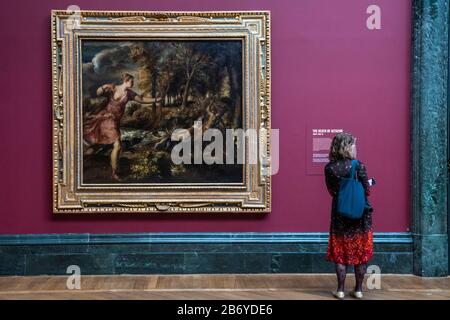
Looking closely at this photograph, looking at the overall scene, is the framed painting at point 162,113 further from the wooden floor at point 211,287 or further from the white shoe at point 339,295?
the white shoe at point 339,295

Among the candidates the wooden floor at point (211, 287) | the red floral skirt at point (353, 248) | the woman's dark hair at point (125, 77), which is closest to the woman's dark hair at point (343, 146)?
the red floral skirt at point (353, 248)

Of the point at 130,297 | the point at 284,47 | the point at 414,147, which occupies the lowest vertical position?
the point at 130,297

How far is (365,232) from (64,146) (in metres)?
3.90

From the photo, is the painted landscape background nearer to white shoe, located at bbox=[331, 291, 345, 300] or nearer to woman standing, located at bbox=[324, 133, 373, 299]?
woman standing, located at bbox=[324, 133, 373, 299]

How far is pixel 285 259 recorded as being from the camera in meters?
8.47

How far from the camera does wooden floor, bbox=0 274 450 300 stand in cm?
740

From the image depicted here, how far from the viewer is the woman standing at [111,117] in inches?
330

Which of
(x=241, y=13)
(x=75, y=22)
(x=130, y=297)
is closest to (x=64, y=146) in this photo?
(x=75, y=22)

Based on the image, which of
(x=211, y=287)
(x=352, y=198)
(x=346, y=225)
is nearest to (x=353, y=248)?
(x=346, y=225)

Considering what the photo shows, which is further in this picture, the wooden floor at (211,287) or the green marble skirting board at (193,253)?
the green marble skirting board at (193,253)

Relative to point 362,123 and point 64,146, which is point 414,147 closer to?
point 362,123

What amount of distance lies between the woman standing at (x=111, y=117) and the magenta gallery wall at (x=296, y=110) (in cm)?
56

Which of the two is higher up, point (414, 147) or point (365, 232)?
point (414, 147)

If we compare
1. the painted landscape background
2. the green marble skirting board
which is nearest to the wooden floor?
the green marble skirting board
